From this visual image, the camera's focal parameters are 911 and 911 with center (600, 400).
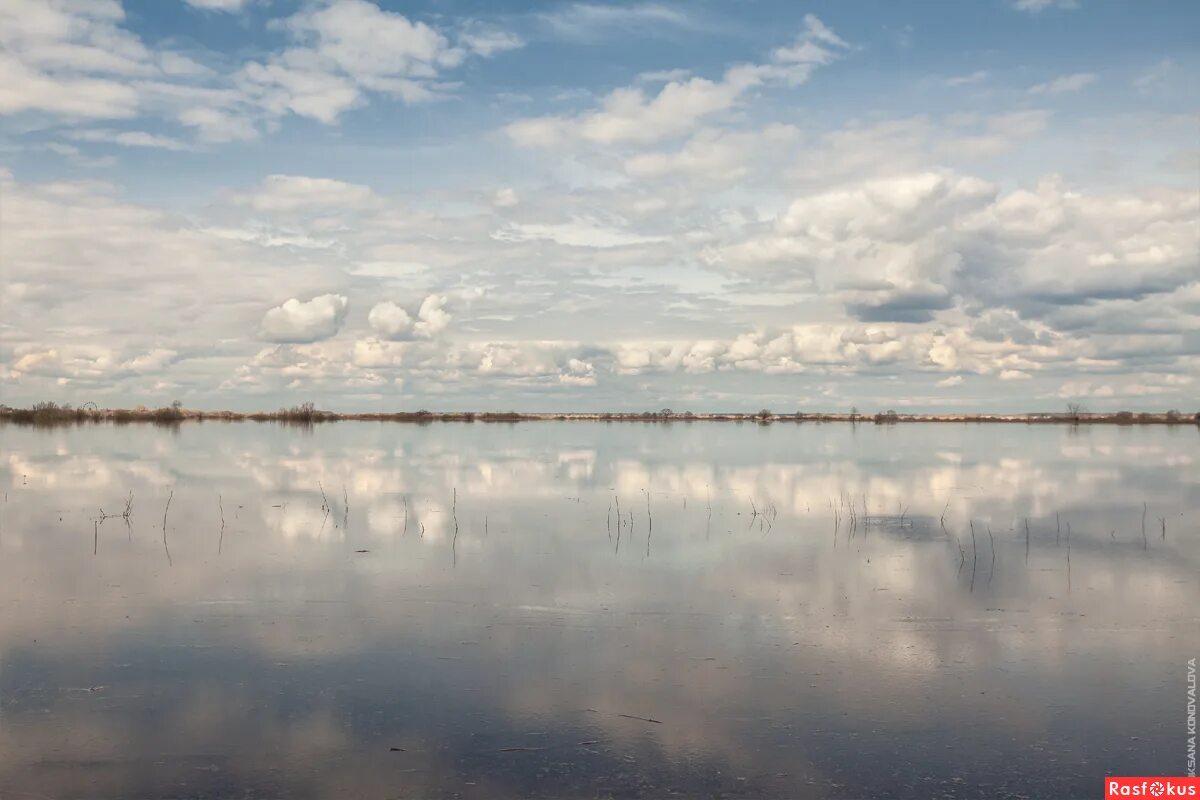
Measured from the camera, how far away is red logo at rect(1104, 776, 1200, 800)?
645 cm

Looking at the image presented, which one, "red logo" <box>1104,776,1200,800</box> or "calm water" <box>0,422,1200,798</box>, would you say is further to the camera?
"calm water" <box>0,422,1200,798</box>

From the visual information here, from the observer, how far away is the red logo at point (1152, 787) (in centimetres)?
645

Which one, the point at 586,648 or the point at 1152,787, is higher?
the point at 586,648

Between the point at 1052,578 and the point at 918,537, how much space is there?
3.84 m

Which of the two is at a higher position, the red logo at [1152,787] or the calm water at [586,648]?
the calm water at [586,648]

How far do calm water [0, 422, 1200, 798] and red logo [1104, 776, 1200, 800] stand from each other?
0.15 metres

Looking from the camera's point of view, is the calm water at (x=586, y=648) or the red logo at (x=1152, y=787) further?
the calm water at (x=586, y=648)

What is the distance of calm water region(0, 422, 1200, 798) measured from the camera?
664cm

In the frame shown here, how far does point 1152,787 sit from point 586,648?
513 cm

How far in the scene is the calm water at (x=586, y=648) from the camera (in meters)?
6.64

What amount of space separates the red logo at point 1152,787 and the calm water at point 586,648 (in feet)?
0.50

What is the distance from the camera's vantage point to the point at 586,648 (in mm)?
9602

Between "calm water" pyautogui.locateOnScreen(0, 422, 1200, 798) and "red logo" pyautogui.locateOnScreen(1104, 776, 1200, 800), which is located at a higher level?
"calm water" pyautogui.locateOnScreen(0, 422, 1200, 798)

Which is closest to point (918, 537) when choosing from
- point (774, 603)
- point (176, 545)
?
point (774, 603)
